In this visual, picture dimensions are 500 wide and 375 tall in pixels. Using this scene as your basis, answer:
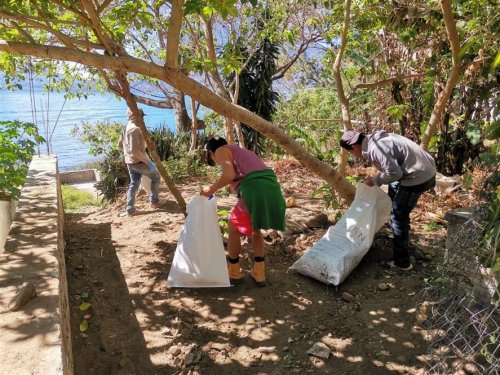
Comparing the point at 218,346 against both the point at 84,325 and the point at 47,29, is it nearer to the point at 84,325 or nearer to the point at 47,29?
the point at 84,325

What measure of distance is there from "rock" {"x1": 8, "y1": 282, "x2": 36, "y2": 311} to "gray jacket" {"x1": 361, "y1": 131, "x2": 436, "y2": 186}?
8.25 ft

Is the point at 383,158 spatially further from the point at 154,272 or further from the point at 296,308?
the point at 154,272

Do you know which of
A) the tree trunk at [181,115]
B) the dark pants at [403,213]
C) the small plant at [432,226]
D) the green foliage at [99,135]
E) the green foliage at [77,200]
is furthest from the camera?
the tree trunk at [181,115]

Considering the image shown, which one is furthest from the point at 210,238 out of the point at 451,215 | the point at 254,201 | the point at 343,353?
the point at 451,215

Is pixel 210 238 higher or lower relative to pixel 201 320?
higher

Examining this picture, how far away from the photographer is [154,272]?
12.4ft

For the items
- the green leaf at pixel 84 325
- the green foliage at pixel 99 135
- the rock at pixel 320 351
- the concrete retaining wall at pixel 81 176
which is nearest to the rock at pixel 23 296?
the green leaf at pixel 84 325

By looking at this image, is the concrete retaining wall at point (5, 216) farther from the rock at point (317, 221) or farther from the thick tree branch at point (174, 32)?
the rock at point (317, 221)

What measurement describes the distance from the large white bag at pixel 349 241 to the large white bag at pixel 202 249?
25.4 inches

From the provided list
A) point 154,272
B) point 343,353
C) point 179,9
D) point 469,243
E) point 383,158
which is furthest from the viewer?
point 154,272

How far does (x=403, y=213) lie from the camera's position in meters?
3.52

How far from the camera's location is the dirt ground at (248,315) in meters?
2.68

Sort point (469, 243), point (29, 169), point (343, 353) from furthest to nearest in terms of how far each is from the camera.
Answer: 1. point (29, 169)
2. point (343, 353)
3. point (469, 243)

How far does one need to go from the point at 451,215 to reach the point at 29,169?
4.97 metres
